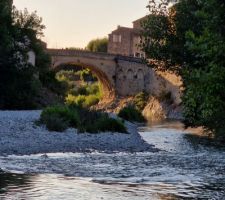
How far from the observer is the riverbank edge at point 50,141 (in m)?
24.8

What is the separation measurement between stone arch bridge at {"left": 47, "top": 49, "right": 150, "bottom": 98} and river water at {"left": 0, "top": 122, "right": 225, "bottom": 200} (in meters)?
61.4

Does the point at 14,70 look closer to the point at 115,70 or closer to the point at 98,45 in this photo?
the point at 115,70

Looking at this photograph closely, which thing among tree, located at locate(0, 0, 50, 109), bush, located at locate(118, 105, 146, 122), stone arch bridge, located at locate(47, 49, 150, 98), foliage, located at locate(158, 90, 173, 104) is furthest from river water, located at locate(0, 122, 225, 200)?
stone arch bridge, located at locate(47, 49, 150, 98)

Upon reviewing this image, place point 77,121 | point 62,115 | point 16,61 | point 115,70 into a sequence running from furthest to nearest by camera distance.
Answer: point 115,70 → point 16,61 → point 62,115 → point 77,121

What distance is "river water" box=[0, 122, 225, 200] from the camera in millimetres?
15164

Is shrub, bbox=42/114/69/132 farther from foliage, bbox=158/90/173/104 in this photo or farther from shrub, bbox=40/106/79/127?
foliage, bbox=158/90/173/104

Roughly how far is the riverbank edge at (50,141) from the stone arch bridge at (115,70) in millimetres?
53655

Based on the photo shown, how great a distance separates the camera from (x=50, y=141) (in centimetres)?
2714

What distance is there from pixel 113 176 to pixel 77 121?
50.9 feet

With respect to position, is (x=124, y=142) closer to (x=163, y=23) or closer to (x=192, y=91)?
(x=163, y=23)

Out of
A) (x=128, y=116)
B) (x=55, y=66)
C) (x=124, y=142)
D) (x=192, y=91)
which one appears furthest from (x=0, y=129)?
(x=55, y=66)

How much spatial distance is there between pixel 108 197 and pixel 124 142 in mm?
15400

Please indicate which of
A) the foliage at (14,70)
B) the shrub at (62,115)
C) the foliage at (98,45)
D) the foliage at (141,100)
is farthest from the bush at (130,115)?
the foliage at (98,45)

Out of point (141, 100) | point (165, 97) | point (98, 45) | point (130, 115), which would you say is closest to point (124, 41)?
point (98, 45)
